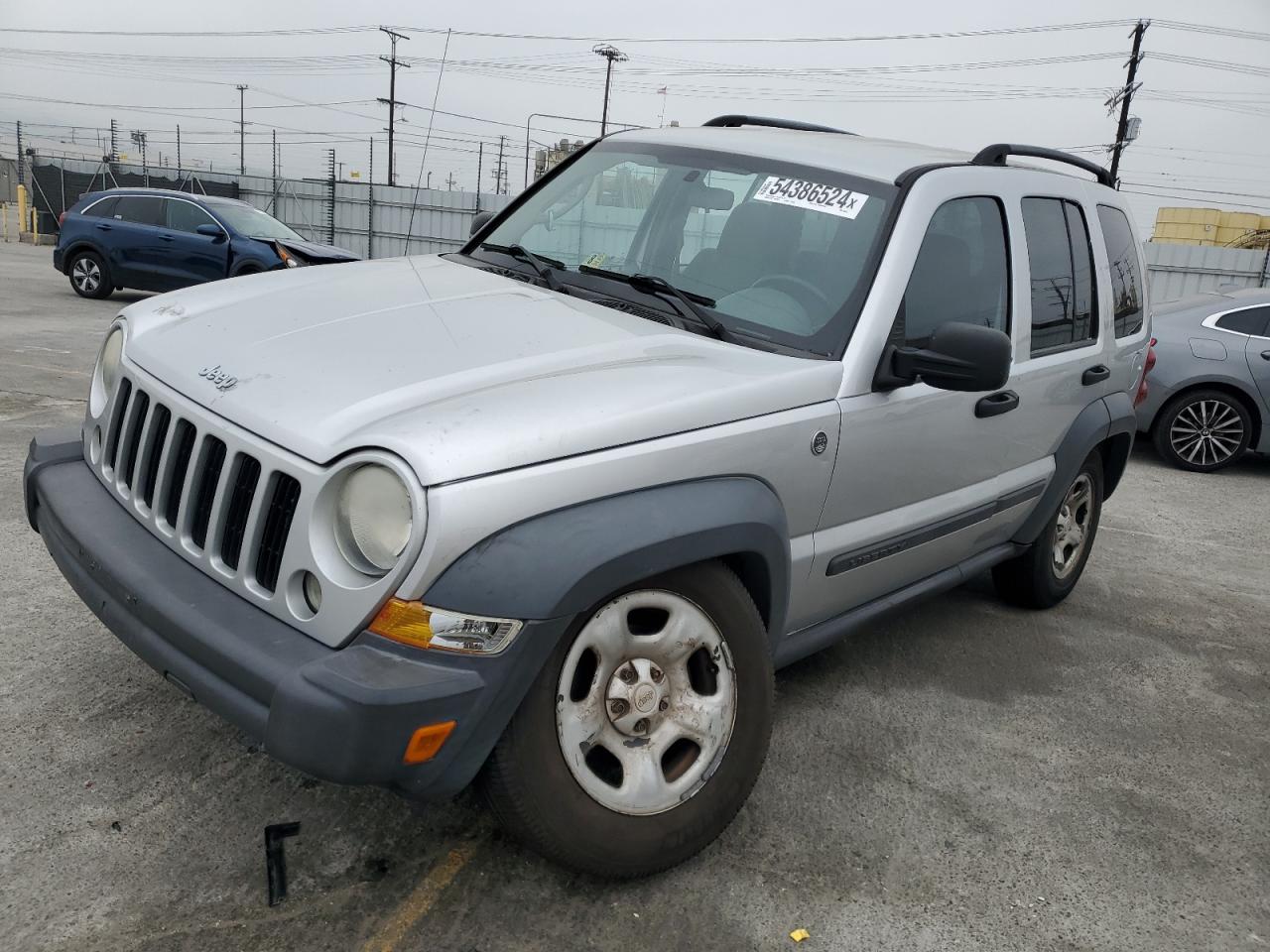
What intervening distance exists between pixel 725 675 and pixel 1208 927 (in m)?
1.38

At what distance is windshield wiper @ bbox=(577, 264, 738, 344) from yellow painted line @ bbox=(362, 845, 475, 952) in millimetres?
1537

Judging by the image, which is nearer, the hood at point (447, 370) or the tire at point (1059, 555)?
the hood at point (447, 370)

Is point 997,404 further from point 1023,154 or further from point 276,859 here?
point 276,859

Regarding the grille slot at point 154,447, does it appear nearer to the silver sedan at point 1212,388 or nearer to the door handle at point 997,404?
the door handle at point 997,404

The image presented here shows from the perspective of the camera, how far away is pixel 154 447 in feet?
8.82

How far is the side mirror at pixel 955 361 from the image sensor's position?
2.85 m

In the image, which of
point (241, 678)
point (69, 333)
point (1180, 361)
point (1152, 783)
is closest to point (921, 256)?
point (1152, 783)

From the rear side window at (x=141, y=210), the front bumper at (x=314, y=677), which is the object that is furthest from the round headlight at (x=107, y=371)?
the rear side window at (x=141, y=210)

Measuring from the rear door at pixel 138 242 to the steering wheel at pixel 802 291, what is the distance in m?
13.3

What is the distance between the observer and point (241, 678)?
2146 millimetres

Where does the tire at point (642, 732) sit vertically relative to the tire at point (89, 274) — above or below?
above

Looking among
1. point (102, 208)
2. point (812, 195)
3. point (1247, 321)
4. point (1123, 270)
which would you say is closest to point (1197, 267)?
point (1247, 321)

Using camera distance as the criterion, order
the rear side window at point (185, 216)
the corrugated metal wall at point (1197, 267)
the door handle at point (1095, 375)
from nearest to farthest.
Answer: the door handle at point (1095, 375) → the rear side window at point (185, 216) → the corrugated metal wall at point (1197, 267)

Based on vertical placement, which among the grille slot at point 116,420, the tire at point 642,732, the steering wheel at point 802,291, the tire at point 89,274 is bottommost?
the tire at point 89,274
